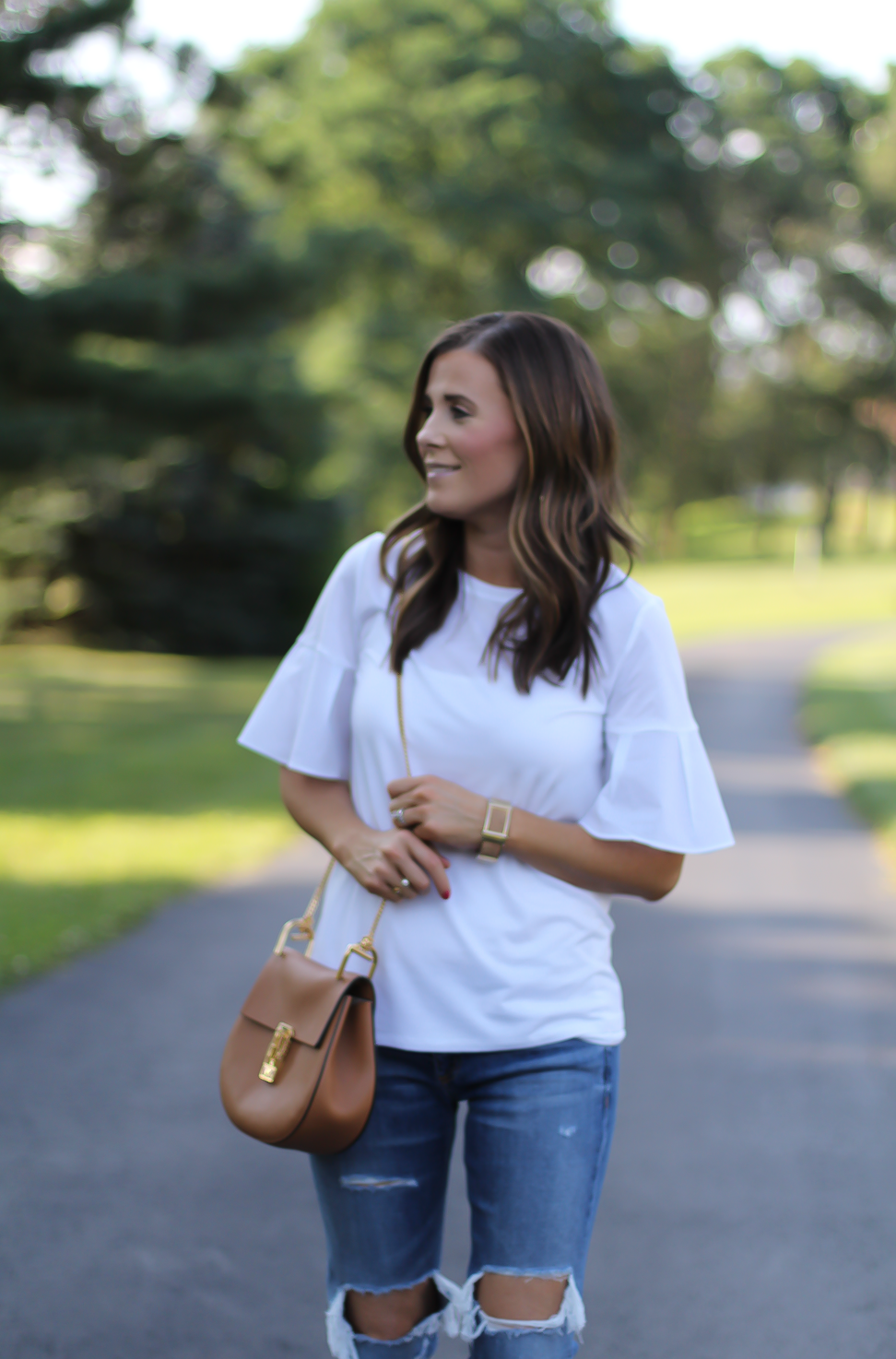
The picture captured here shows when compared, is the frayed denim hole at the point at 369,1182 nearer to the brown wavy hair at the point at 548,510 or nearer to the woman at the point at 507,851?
the woman at the point at 507,851

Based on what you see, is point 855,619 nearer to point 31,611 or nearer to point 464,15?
point 464,15

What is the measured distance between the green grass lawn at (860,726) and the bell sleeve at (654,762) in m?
6.75

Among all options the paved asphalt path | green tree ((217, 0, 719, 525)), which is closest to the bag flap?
the paved asphalt path

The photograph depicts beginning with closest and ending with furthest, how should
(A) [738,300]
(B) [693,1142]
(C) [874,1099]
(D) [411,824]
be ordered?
(D) [411,824] → (B) [693,1142] → (C) [874,1099] → (A) [738,300]

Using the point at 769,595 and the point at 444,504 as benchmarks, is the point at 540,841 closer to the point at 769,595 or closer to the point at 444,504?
the point at 444,504

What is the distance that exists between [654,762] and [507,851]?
0.83 ft

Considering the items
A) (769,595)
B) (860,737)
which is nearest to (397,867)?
(860,737)

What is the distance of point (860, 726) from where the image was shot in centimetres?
1454

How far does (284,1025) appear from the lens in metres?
2.01

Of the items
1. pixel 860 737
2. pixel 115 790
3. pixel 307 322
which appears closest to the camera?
pixel 115 790

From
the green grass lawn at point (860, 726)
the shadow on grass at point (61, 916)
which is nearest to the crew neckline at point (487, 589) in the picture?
the shadow on grass at point (61, 916)

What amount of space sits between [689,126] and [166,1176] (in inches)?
1337

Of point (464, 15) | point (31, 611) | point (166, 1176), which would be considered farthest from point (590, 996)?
point (464, 15)

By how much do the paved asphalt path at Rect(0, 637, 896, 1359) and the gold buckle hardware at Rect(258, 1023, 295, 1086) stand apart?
4.24 ft
